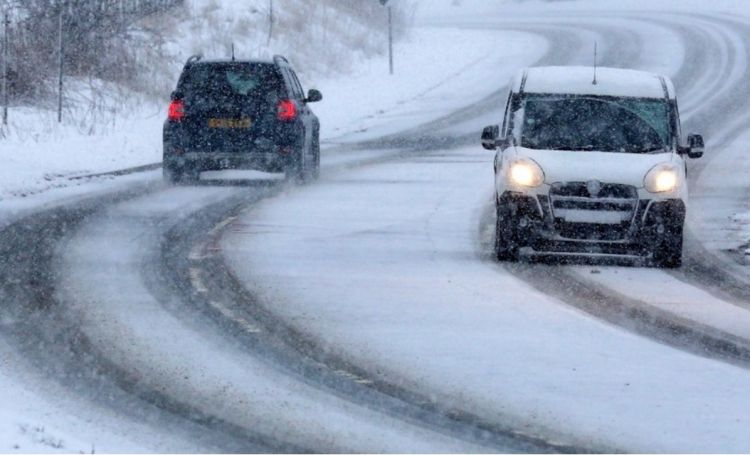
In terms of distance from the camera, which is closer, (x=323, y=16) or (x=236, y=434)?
(x=236, y=434)

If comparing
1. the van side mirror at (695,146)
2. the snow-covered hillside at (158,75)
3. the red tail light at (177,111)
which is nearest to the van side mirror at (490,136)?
the van side mirror at (695,146)

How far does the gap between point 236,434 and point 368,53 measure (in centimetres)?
4164

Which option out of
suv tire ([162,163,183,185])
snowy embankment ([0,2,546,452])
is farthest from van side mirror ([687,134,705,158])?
suv tire ([162,163,183,185])

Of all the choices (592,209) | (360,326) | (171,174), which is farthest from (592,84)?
(171,174)

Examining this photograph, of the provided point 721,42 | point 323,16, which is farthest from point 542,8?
point 323,16

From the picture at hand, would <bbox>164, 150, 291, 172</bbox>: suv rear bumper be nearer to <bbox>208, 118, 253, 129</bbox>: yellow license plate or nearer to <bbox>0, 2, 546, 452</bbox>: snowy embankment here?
<bbox>208, 118, 253, 129</bbox>: yellow license plate

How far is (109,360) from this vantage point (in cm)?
1009

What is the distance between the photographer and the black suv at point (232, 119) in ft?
73.5

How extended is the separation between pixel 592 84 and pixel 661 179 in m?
1.58

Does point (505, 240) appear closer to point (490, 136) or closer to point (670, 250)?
point (490, 136)

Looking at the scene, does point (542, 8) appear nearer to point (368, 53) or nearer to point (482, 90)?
point (368, 53)

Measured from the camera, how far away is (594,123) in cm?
1609

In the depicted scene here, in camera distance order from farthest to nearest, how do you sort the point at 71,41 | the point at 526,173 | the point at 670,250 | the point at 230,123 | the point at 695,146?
the point at 71,41, the point at 230,123, the point at 695,146, the point at 670,250, the point at 526,173

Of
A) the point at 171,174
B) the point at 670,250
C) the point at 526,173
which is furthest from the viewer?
the point at 171,174
